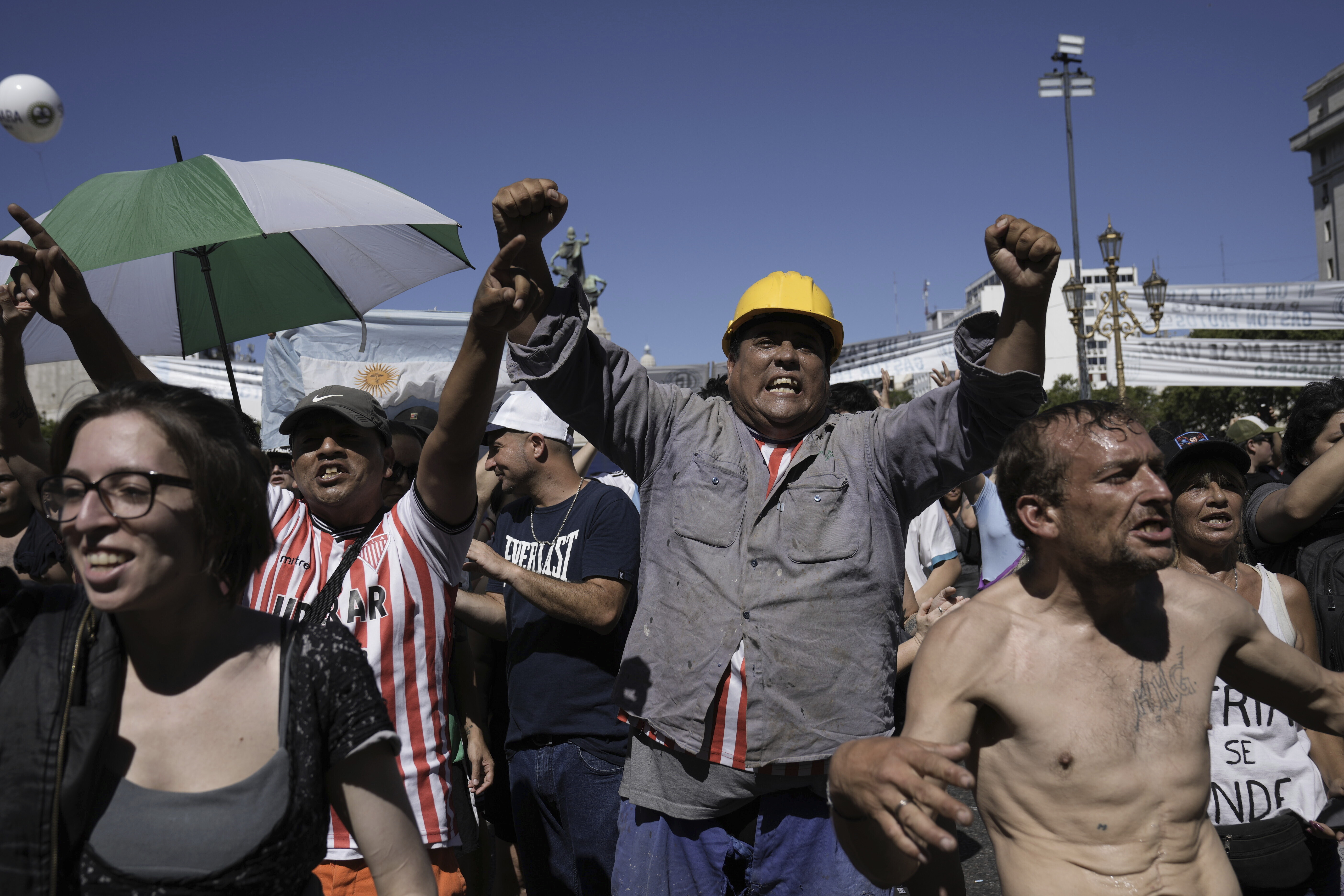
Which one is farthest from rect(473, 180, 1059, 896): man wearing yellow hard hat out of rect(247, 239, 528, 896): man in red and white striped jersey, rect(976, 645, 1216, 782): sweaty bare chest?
rect(976, 645, 1216, 782): sweaty bare chest

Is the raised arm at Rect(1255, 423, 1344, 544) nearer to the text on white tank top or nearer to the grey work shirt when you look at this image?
the text on white tank top

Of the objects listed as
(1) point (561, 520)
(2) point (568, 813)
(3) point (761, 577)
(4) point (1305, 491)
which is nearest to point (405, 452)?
(1) point (561, 520)

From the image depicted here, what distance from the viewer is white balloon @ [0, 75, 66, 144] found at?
4.57m

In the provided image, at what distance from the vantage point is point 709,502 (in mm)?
2623

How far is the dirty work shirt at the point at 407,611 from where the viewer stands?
8.15 ft

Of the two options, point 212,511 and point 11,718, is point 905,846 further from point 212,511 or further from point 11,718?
point 11,718

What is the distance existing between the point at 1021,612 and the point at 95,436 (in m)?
1.91

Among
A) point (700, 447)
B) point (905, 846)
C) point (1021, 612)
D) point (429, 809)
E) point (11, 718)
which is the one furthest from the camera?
point (700, 447)

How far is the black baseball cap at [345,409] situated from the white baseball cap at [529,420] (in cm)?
98

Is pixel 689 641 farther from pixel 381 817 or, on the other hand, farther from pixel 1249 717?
pixel 1249 717

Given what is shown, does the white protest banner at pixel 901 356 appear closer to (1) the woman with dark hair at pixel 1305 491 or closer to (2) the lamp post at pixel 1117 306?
(2) the lamp post at pixel 1117 306

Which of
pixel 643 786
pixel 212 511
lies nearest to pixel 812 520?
pixel 643 786

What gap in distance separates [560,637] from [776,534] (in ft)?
4.69

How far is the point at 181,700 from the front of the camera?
162 centimetres
